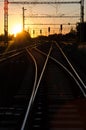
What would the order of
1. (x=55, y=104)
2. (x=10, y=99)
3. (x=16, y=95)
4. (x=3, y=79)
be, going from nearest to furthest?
(x=55, y=104) → (x=10, y=99) → (x=16, y=95) → (x=3, y=79)

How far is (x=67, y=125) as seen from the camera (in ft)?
35.1

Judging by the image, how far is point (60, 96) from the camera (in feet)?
52.2

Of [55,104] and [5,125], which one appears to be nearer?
[5,125]

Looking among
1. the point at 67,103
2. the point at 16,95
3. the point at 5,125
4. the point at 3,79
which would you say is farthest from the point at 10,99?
the point at 3,79

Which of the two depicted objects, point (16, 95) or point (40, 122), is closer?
point (40, 122)

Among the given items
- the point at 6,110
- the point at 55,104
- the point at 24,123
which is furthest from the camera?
the point at 55,104

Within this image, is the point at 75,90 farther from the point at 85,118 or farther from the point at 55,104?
the point at 85,118

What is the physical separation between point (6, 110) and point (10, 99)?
2456 mm

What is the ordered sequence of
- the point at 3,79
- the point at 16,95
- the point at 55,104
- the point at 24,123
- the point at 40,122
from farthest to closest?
the point at 3,79
the point at 16,95
the point at 55,104
the point at 40,122
the point at 24,123

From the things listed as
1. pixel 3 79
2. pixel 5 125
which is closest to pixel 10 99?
pixel 5 125

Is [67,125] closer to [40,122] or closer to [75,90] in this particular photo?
[40,122]

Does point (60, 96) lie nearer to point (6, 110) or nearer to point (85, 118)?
point (6, 110)

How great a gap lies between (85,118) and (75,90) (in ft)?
18.3

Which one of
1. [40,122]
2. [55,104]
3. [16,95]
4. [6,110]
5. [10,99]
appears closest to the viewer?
[40,122]
